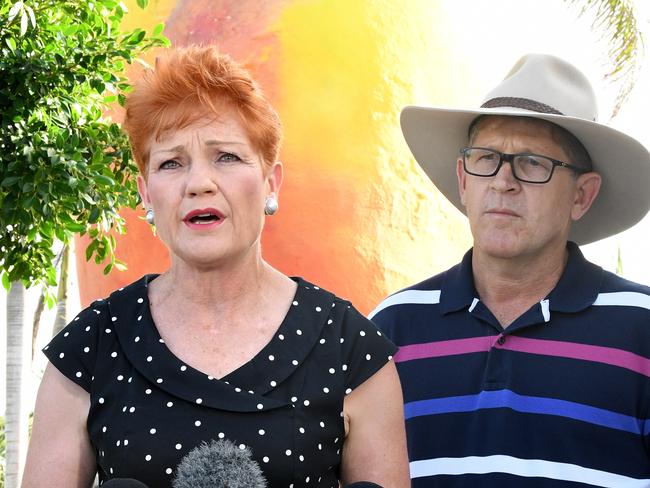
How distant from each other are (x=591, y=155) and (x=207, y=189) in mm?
1743

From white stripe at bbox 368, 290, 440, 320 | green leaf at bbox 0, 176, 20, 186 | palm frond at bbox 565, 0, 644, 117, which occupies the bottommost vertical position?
white stripe at bbox 368, 290, 440, 320

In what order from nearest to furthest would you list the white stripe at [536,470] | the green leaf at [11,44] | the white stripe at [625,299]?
the white stripe at [536,470] → the white stripe at [625,299] → the green leaf at [11,44]

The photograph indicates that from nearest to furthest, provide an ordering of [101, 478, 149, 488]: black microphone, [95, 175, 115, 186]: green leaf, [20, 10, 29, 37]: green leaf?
[101, 478, 149, 488]: black microphone < [20, 10, 29, 37]: green leaf < [95, 175, 115, 186]: green leaf

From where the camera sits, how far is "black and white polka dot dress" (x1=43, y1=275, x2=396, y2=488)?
7.41ft

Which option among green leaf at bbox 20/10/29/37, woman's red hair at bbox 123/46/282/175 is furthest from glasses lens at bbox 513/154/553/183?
green leaf at bbox 20/10/29/37

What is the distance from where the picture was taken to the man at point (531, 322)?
312cm

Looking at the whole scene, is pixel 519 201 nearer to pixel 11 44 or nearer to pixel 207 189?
pixel 207 189

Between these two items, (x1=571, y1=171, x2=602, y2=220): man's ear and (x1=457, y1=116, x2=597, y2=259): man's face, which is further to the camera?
(x1=571, y1=171, x2=602, y2=220): man's ear

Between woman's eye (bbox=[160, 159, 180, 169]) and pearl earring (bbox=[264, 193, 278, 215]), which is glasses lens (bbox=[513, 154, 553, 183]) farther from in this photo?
woman's eye (bbox=[160, 159, 180, 169])

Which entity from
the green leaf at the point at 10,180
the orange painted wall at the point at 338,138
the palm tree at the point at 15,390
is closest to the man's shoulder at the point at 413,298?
the green leaf at the point at 10,180

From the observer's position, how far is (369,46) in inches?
331

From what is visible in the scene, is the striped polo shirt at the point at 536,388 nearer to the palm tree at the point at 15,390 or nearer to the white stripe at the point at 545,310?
the white stripe at the point at 545,310

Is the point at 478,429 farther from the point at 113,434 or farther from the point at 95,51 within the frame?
the point at 95,51

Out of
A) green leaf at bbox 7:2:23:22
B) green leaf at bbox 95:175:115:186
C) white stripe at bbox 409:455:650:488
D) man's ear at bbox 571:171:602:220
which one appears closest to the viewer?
white stripe at bbox 409:455:650:488
